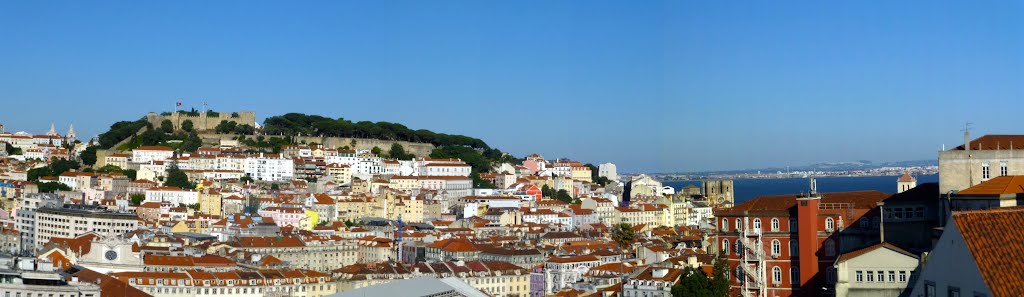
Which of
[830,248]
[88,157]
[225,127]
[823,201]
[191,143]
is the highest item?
[225,127]

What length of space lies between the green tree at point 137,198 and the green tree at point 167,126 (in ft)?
64.8

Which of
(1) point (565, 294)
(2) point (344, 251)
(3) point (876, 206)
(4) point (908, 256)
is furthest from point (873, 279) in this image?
(2) point (344, 251)

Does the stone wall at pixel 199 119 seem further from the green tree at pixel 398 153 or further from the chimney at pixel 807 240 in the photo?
the chimney at pixel 807 240

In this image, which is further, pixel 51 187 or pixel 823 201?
pixel 51 187

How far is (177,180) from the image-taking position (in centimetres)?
6631

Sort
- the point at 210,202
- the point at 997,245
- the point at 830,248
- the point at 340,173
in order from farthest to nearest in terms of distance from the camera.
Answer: the point at 340,173, the point at 210,202, the point at 830,248, the point at 997,245

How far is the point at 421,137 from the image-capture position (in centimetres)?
8731

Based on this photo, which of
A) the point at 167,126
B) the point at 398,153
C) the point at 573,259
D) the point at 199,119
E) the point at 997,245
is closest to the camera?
the point at 997,245

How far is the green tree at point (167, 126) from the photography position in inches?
3243

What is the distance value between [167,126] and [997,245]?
3171 inches

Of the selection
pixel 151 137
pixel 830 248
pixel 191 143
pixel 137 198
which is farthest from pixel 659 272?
pixel 151 137

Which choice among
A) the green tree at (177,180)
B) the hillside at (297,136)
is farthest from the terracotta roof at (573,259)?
the hillside at (297,136)

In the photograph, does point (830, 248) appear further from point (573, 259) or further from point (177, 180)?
point (177, 180)

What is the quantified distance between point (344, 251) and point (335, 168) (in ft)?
79.4
